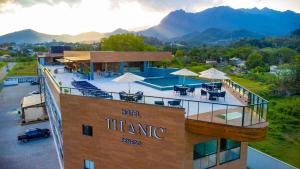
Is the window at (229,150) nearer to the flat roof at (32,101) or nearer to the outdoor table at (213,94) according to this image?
the outdoor table at (213,94)

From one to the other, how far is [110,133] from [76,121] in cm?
271

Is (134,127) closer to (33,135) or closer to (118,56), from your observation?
(118,56)

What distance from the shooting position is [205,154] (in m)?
14.7

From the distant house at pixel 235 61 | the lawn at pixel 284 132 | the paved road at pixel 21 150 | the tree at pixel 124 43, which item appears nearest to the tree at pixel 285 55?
the distant house at pixel 235 61

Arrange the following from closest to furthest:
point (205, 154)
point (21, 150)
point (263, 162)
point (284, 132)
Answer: point (205, 154) < point (263, 162) < point (21, 150) < point (284, 132)

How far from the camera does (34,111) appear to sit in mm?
39406

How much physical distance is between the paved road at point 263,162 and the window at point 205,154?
1176cm

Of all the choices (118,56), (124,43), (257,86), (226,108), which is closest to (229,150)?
(226,108)

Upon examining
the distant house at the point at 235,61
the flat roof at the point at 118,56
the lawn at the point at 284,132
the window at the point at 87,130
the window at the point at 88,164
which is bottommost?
the lawn at the point at 284,132

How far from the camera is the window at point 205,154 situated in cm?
1423


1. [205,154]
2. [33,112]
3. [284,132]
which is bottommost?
[284,132]

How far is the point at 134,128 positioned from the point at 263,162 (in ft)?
53.1

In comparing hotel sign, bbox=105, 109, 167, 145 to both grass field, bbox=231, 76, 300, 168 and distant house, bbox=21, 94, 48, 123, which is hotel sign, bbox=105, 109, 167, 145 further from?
distant house, bbox=21, 94, 48, 123

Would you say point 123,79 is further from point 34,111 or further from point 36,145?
point 34,111
